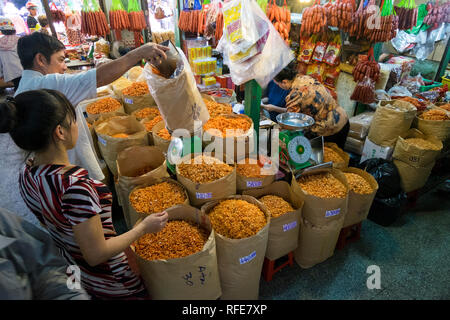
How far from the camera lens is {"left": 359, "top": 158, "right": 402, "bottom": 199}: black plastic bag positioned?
2588mm

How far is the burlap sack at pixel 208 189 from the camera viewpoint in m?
1.70

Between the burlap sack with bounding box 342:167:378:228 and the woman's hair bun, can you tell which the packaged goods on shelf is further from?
the woman's hair bun

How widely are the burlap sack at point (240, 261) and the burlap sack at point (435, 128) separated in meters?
2.36

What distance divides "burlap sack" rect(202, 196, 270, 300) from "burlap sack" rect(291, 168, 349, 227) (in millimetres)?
358

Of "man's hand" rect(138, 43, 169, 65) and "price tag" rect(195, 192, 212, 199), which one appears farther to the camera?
"price tag" rect(195, 192, 212, 199)

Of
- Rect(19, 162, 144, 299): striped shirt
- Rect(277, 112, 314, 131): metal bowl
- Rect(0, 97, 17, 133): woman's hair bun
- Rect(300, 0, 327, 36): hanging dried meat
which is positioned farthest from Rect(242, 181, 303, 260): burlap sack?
Rect(300, 0, 327, 36): hanging dried meat

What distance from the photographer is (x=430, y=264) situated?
2221 mm

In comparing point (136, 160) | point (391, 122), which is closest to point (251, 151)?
point (136, 160)

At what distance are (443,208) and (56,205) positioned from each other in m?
3.73

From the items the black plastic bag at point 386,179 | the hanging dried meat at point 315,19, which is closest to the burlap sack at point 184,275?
the black plastic bag at point 386,179

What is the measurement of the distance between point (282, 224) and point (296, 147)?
0.61 meters

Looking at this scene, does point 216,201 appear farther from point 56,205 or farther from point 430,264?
point 430,264

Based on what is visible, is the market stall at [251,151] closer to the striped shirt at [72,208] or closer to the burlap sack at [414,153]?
the burlap sack at [414,153]
